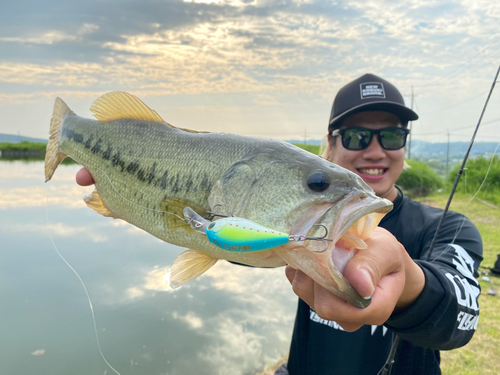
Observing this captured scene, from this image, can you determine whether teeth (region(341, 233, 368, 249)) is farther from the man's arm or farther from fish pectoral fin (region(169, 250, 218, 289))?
fish pectoral fin (region(169, 250, 218, 289))

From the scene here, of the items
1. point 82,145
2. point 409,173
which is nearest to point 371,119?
point 82,145

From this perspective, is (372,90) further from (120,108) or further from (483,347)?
(483,347)

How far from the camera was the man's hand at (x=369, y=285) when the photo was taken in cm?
90

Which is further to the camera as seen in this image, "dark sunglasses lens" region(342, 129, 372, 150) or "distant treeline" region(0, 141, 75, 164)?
"distant treeline" region(0, 141, 75, 164)

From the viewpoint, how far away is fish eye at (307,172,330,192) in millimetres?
1080

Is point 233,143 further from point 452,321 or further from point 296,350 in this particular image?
point 296,350

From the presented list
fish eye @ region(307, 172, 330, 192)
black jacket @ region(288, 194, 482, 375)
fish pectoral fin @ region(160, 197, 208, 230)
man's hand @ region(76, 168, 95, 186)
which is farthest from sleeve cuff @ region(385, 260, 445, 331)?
man's hand @ region(76, 168, 95, 186)

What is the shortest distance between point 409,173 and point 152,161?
16.5 metres

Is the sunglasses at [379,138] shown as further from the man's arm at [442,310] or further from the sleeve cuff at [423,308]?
the sleeve cuff at [423,308]

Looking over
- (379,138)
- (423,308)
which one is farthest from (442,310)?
(379,138)

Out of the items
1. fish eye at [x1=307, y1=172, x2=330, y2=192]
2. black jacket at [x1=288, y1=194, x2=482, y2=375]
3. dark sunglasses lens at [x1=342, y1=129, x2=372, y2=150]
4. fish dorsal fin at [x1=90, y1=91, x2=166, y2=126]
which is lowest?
black jacket at [x1=288, y1=194, x2=482, y2=375]

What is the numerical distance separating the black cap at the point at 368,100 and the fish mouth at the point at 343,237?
5.07 feet

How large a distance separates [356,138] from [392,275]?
1524mm

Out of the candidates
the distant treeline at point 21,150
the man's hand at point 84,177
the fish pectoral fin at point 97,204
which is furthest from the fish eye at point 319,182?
Result: the distant treeline at point 21,150
